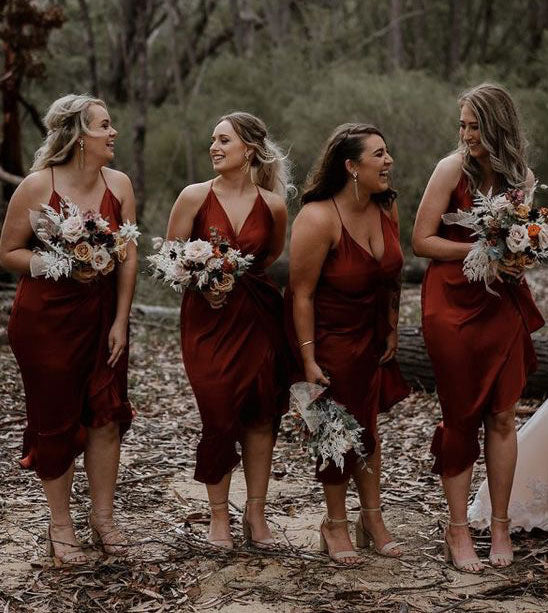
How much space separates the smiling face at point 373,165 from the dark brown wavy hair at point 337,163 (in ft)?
0.07

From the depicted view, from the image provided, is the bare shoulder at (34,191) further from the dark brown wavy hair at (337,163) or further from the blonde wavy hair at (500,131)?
the blonde wavy hair at (500,131)

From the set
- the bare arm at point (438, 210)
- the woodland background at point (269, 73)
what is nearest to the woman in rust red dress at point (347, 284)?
the bare arm at point (438, 210)

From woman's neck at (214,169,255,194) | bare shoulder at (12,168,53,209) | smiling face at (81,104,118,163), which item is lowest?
bare shoulder at (12,168,53,209)

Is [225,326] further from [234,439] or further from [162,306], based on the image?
[162,306]

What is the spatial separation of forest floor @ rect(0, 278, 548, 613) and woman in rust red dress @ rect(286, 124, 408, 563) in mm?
349

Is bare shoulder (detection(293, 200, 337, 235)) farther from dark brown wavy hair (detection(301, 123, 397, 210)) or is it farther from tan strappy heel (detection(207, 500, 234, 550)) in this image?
tan strappy heel (detection(207, 500, 234, 550))

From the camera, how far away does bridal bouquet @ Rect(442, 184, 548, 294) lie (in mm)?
4684

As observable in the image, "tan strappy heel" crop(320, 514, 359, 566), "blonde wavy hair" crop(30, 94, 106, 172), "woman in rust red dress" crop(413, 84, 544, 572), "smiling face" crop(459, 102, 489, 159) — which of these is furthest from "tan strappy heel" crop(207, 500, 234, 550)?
"smiling face" crop(459, 102, 489, 159)

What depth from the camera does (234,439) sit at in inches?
203

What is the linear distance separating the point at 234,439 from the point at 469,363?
1260 millimetres

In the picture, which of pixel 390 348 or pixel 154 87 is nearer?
pixel 390 348

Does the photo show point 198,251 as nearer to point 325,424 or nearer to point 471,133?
point 325,424

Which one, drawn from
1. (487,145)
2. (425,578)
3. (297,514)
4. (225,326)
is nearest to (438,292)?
(487,145)

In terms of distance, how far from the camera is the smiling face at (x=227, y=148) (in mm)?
5188
